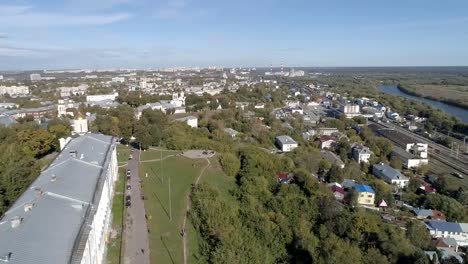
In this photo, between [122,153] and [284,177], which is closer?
[122,153]

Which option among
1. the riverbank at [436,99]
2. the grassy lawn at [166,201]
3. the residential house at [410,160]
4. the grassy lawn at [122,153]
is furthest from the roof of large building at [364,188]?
the riverbank at [436,99]

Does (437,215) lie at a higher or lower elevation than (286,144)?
lower

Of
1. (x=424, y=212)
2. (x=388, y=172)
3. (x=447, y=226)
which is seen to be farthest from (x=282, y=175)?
(x=447, y=226)

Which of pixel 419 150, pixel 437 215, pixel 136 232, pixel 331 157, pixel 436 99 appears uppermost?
pixel 136 232

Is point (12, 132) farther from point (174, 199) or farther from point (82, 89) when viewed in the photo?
point (82, 89)

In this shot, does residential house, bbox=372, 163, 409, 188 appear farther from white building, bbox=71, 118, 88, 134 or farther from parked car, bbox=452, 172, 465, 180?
white building, bbox=71, 118, 88, 134

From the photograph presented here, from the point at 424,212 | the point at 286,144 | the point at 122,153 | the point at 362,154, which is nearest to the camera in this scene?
the point at 424,212

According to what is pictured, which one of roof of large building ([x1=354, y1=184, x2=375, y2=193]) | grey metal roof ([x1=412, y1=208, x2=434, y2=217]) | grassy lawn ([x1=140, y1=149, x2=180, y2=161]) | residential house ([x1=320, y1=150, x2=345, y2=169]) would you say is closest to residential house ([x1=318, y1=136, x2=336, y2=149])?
residential house ([x1=320, y1=150, x2=345, y2=169])

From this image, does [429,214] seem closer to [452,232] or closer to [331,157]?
[452,232]
